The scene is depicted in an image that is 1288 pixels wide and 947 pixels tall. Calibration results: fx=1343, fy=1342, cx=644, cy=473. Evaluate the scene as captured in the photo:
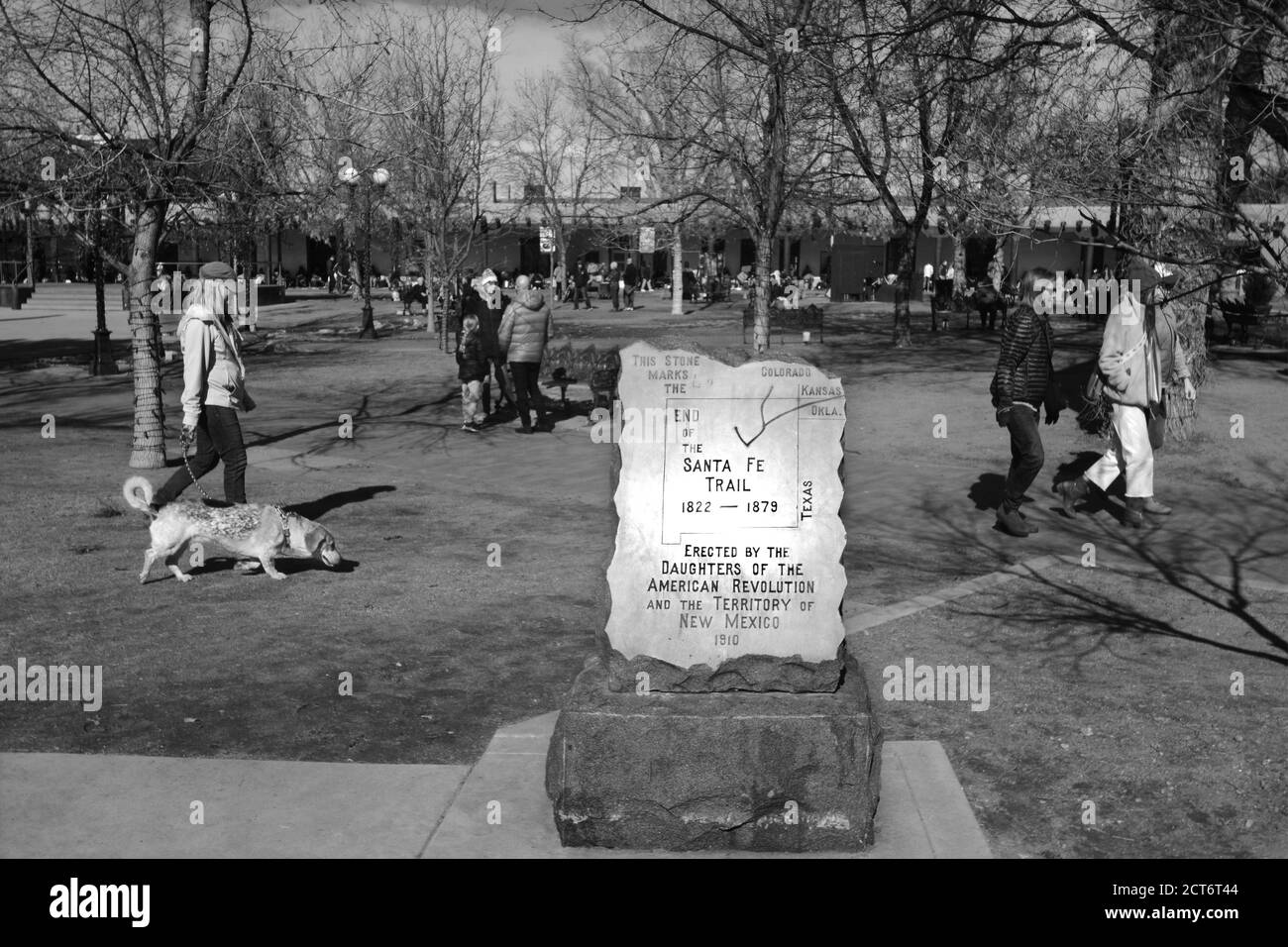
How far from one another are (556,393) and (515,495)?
695 centimetres

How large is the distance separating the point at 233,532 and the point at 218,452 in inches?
51.9

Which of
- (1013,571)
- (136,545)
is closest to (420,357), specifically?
(136,545)

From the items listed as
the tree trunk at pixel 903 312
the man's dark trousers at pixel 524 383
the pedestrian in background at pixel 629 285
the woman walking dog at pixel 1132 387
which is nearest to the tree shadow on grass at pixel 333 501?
the man's dark trousers at pixel 524 383

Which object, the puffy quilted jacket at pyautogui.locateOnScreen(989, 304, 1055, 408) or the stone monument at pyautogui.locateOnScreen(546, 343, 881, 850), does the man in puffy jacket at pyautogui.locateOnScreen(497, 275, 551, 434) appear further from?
the stone monument at pyautogui.locateOnScreen(546, 343, 881, 850)

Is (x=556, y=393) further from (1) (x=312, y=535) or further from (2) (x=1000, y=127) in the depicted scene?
(1) (x=312, y=535)

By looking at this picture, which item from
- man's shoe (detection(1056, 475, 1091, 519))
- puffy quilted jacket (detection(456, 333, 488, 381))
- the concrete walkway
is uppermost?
puffy quilted jacket (detection(456, 333, 488, 381))

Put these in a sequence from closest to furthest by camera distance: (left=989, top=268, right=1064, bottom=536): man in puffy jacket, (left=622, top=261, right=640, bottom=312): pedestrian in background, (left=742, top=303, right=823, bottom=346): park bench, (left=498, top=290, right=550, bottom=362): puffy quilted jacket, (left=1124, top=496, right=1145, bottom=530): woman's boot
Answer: (left=989, top=268, right=1064, bottom=536): man in puffy jacket < (left=1124, top=496, right=1145, bottom=530): woman's boot < (left=498, top=290, right=550, bottom=362): puffy quilted jacket < (left=742, top=303, right=823, bottom=346): park bench < (left=622, top=261, right=640, bottom=312): pedestrian in background

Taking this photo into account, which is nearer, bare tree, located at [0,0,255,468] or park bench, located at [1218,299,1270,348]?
bare tree, located at [0,0,255,468]

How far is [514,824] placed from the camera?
16.4 ft

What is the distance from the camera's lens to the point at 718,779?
15.9 feet

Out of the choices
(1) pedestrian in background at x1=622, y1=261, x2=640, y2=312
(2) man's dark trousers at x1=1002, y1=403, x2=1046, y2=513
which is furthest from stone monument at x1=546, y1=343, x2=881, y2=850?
(1) pedestrian in background at x1=622, y1=261, x2=640, y2=312

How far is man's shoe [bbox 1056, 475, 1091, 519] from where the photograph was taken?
10.9 m

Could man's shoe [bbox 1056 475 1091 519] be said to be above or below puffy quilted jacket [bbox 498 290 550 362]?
below

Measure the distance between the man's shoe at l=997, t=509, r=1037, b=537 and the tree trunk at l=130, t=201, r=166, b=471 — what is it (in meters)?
7.58
